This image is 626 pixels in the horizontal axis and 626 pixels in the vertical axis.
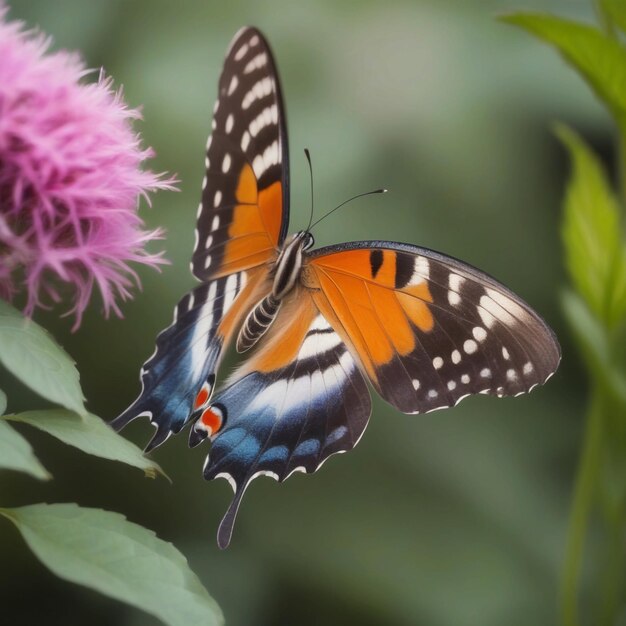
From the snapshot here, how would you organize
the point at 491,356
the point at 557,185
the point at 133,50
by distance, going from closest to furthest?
the point at 491,356 < the point at 133,50 < the point at 557,185

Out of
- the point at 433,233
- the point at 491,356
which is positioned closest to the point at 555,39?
the point at 491,356

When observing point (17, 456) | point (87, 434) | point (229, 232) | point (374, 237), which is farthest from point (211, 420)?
point (374, 237)

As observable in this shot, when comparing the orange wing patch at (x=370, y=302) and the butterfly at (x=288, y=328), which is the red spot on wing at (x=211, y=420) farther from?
the orange wing patch at (x=370, y=302)

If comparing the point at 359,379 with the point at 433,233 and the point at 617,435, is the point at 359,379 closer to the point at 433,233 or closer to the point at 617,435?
the point at 617,435

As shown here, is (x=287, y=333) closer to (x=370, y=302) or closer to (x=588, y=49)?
(x=370, y=302)

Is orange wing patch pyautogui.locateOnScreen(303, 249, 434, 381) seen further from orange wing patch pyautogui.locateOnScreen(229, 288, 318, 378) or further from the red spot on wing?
the red spot on wing

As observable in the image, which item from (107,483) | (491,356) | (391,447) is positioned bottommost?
(107,483)

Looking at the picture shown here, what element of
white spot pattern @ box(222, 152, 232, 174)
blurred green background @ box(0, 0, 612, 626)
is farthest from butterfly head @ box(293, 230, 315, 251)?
blurred green background @ box(0, 0, 612, 626)
